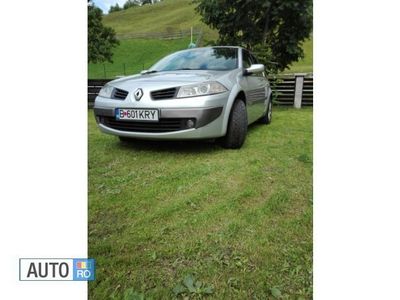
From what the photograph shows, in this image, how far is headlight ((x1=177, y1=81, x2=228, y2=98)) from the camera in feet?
6.56

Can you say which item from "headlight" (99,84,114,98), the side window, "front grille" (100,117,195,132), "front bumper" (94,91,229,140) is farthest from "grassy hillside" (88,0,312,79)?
the side window

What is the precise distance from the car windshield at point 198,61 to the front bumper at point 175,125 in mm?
586

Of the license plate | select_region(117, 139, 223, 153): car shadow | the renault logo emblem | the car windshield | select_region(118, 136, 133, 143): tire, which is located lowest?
select_region(117, 139, 223, 153): car shadow

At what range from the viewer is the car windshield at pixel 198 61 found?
247 cm

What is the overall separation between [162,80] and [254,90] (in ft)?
3.48

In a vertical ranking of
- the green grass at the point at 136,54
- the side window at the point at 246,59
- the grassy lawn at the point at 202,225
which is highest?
the side window at the point at 246,59

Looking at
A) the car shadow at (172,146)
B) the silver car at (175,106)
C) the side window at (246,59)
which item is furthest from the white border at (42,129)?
the side window at (246,59)

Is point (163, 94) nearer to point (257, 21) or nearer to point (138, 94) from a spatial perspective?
point (138, 94)

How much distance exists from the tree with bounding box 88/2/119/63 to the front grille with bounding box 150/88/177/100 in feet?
1.99

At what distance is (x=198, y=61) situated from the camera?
8.32 feet

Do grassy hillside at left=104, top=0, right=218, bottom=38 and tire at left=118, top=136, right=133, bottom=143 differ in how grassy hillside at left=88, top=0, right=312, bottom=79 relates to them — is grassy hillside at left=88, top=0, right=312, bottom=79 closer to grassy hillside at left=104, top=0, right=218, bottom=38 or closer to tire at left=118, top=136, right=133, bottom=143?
grassy hillside at left=104, top=0, right=218, bottom=38

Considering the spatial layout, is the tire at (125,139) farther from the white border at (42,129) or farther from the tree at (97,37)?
the white border at (42,129)

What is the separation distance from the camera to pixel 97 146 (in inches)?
79.4
